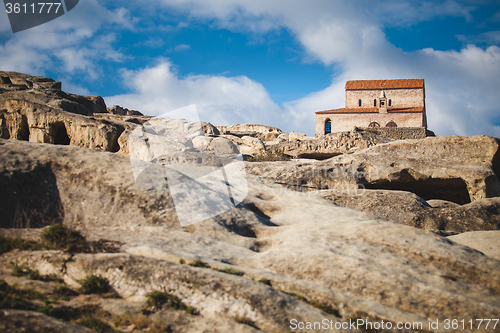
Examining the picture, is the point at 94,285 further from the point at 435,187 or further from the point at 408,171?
the point at 435,187

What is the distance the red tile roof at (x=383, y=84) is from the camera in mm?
43500

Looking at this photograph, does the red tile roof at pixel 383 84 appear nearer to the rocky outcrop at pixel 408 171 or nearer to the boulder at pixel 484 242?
the rocky outcrop at pixel 408 171

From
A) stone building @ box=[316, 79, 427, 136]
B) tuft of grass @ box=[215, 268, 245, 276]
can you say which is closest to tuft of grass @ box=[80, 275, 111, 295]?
tuft of grass @ box=[215, 268, 245, 276]

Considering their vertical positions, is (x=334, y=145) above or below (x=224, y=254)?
above

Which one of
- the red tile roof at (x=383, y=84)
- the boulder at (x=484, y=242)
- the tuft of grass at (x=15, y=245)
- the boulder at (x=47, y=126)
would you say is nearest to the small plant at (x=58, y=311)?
the tuft of grass at (x=15, y=245)

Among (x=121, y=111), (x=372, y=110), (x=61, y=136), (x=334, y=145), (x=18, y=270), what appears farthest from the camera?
(x=372, y=110)

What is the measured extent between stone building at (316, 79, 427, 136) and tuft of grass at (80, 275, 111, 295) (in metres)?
38.0

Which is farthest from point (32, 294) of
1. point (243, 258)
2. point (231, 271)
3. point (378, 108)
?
point (378, 108)

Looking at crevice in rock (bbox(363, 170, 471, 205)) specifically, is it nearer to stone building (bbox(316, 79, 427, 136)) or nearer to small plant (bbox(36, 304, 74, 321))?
small plant (bbox(36, 304, 74, 321))

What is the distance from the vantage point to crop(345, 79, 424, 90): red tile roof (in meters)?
43.5

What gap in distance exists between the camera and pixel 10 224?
15.6 ft

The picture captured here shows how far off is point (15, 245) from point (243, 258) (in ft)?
8.76

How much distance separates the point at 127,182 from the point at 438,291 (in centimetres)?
433

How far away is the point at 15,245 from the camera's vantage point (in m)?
4.03
